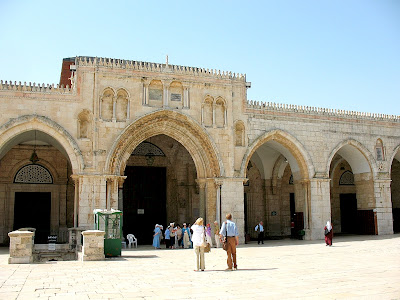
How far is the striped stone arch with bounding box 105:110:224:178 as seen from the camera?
16219 mm

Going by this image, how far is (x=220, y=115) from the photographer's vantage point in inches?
705

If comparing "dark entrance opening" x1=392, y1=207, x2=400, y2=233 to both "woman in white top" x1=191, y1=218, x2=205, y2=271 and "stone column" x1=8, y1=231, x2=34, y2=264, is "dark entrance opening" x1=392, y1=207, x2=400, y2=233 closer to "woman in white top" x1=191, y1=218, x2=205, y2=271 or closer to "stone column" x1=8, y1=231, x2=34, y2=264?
"woman in white top" x1=191, y1=218, x2=205, y2=271

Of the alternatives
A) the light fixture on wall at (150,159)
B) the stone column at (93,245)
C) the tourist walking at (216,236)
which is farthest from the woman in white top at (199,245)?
the light fixture on wall at (150,159)

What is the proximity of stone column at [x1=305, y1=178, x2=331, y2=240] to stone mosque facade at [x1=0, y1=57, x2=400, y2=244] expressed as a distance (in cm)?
4

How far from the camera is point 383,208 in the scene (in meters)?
20.3

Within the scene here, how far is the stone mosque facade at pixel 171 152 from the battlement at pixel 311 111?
0.16 feet

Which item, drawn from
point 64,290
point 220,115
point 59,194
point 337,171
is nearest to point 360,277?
point 64,290

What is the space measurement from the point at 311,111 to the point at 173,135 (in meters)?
6.46

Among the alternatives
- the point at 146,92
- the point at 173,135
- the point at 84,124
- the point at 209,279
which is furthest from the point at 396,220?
the point at 209,279

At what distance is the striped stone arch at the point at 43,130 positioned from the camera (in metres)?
14.9

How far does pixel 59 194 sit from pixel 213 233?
7121mm

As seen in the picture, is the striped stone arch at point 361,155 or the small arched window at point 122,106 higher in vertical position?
the small arched window at point 122,106

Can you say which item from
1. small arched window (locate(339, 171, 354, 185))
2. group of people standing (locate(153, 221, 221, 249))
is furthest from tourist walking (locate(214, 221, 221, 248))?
small arched window (locate(339, 171, 354, 185))

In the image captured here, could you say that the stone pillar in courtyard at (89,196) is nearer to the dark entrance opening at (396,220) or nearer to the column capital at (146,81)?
the column capital at (146,81)
